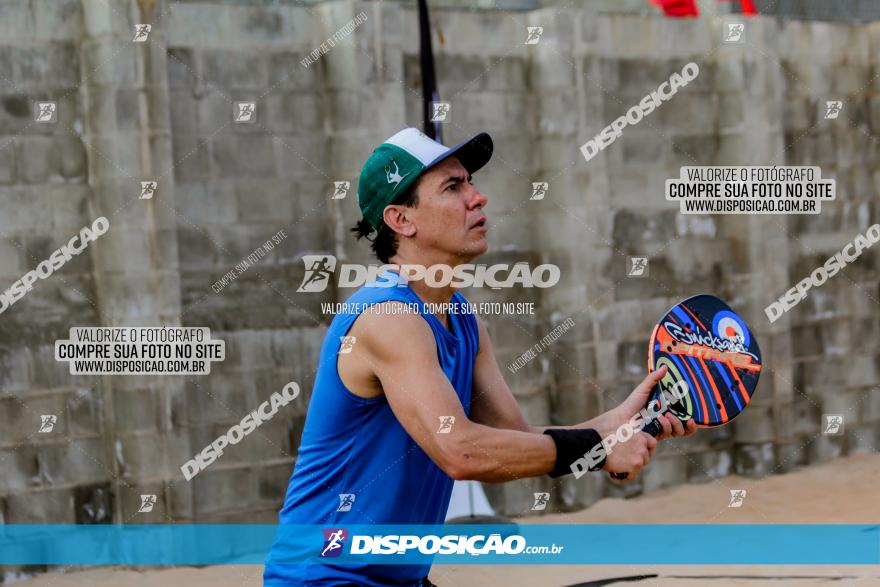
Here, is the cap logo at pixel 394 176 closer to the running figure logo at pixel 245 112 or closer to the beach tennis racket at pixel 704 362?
the beach tennis racket at pixel 704 362

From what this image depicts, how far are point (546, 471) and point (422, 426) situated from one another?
0.42 meters

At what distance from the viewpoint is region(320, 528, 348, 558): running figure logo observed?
133 inches

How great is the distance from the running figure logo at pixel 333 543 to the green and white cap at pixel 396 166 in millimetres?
966

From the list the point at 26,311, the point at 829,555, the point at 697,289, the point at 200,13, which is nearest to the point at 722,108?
the point at 697,289

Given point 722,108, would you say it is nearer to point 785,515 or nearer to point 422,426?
point 785,515

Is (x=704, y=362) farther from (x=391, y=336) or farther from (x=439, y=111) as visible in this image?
(x=439, y=111)

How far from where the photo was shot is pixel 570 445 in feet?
11.2

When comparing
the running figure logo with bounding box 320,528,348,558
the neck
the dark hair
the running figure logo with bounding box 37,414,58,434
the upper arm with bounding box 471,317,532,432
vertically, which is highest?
the dark hair

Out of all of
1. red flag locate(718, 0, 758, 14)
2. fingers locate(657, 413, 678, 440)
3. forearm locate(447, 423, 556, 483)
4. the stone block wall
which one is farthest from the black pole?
forearm locate(447, 423, 556, 483)

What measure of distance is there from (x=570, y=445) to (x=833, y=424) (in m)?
6.55

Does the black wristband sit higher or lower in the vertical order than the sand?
higher

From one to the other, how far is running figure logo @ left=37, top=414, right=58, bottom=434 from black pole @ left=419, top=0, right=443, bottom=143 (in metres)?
2.62

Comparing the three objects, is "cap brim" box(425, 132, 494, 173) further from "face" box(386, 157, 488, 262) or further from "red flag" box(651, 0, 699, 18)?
"red flag" box(651, 0, 699, 18)

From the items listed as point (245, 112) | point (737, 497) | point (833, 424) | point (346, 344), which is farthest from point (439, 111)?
point (346, 344)
